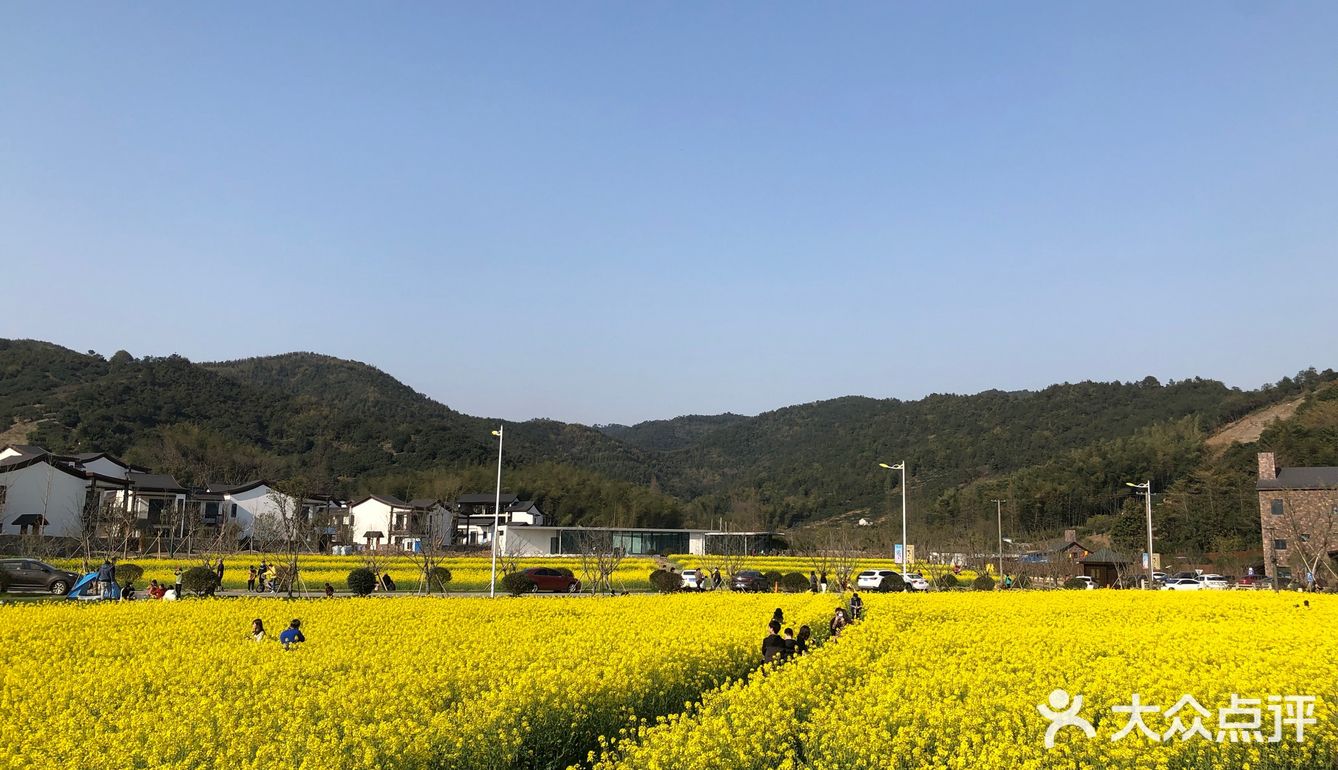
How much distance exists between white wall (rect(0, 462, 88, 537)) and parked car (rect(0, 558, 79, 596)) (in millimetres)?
32952

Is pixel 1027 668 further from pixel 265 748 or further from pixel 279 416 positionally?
pixel 279 416

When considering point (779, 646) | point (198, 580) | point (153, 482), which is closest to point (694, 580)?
point (198, 580)

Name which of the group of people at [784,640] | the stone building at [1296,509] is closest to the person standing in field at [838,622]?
the group of people at [784,640]

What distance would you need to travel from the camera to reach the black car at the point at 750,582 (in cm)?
3984

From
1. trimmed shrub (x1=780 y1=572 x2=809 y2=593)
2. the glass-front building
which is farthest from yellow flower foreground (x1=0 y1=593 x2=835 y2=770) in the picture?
the glass-front building

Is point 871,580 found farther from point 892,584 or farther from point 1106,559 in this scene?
point 1106,559

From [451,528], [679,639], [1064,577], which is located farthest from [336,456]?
[679,639]

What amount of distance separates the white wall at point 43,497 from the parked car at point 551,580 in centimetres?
3880

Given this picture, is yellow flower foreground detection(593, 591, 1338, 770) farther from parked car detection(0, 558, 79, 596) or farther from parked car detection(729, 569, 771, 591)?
parked car detection(0, 558, 79, 596)

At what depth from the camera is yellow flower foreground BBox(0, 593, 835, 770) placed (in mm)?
8359

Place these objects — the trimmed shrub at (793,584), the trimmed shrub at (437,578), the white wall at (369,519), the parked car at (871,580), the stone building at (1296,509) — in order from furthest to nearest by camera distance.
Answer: the white wall at (369,519), the stone building at (1296,509), the trimmed shrub at (793,584), the parked car at (871,580), the trimmed shrub at (437,578)

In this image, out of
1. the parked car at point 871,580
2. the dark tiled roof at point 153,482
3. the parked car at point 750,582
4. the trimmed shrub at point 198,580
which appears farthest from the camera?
the dark tiled roof at point 153,482

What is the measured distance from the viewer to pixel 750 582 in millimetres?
40031
